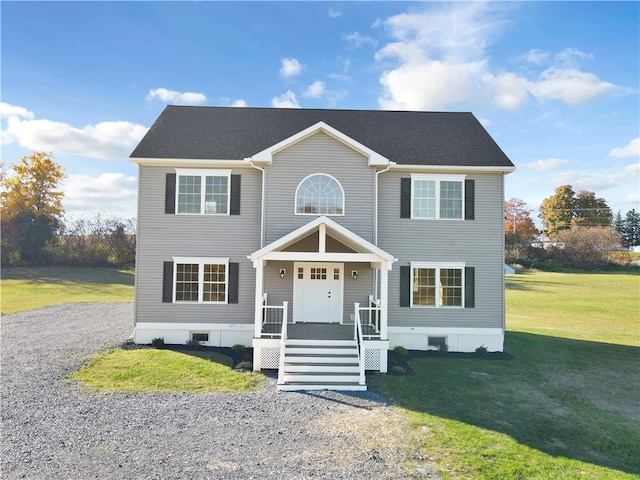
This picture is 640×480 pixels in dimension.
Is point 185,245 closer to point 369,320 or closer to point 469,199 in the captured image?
point 369,320

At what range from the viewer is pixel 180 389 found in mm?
9617

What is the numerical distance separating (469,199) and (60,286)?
97.0ft

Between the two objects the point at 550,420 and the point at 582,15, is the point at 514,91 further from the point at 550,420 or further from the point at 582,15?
the point at 550,420

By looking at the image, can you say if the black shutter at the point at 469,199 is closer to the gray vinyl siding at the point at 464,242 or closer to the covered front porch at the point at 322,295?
the gray vinyl siding at the point at 464,242

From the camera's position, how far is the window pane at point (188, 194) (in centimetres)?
1372

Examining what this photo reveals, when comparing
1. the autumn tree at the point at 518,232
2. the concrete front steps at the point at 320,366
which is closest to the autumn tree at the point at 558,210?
the autumn tree at the point at 518,232

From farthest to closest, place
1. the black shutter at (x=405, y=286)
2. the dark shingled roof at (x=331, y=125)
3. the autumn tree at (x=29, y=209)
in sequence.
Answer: the autumn tree at (x=29, y=209)
the dark shingled roof at (x=331, y=125)
the black shutter at (x=405, y=286)

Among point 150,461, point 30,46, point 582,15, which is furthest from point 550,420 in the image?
point 30,46

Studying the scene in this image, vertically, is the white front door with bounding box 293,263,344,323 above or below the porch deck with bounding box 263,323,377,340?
above

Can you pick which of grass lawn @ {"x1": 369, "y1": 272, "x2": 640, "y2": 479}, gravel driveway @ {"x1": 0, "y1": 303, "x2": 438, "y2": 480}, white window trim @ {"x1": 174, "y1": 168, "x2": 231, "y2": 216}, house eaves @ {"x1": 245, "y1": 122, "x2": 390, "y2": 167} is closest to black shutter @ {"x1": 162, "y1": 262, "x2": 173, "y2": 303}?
white window trim @ {"x1": 174, "y1": 168, "x2": 231, "y2": 216}

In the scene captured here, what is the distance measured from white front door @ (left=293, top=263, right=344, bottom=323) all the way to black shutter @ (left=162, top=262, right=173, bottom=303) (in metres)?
4.33

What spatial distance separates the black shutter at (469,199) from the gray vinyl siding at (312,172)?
367 centimetres

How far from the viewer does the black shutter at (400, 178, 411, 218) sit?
13.9 metres

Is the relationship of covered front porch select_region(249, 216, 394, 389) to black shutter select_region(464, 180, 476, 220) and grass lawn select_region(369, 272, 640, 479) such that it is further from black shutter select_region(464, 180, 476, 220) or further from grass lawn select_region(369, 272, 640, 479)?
black shutter select_region(464, 180, 476, 220)
